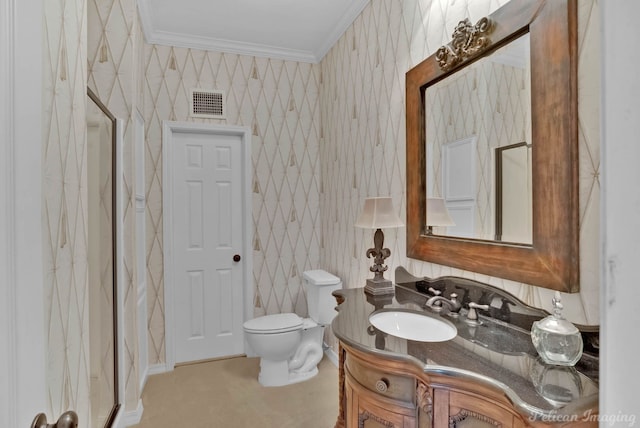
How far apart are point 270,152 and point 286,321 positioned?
1547 millimetres

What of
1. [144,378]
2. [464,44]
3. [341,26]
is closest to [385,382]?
[464,44]

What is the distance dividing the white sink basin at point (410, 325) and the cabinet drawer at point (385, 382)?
0.65 ft

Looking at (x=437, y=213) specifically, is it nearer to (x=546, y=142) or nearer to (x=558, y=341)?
(x=546, y=142)

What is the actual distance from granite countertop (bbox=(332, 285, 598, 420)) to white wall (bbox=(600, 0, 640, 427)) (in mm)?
496

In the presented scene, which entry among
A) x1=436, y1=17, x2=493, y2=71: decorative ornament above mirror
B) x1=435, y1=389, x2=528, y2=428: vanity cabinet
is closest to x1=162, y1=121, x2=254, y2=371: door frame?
x1=436, y1=17, x2=493, y2=71: decorative ornament above mirror

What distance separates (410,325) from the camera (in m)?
1.50

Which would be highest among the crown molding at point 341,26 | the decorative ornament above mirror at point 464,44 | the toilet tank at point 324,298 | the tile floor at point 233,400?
the crown molding at point 341,26

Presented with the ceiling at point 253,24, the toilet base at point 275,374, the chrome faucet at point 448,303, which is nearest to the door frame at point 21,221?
the chrome faucet at point 448,303

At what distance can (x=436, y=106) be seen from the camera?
172 cm

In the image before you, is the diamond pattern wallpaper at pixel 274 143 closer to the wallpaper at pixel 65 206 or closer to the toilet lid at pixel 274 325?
the wallpaper at pixel 65 206

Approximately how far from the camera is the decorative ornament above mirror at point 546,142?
3.53 ft

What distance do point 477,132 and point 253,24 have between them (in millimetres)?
2150

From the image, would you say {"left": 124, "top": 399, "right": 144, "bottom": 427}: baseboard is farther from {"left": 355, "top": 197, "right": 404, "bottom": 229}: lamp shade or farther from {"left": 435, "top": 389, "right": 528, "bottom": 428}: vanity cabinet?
{"left": 435, "top": 389, "right": 528, "bottom": 428}: vanity cabinet

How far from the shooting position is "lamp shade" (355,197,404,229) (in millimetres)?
1810
